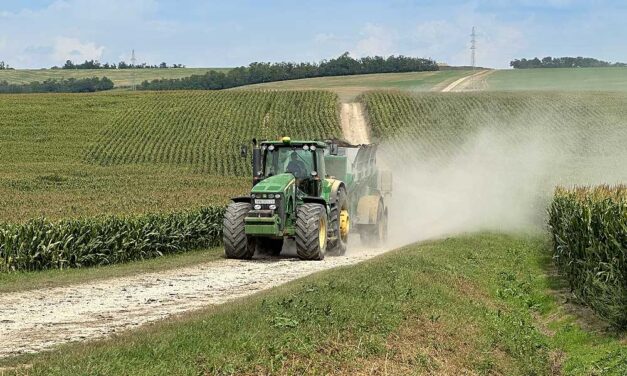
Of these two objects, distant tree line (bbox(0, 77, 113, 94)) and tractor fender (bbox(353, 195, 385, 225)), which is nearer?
tractor fender (bbox(353, 195, 385, 225))

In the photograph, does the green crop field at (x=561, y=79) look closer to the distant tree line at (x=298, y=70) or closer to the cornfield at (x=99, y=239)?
the distant tree line at (x=298, y=70)

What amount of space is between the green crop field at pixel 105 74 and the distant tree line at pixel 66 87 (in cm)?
634

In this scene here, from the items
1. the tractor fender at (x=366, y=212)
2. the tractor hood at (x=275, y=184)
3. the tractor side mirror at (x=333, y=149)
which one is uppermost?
the tractor side mirror at (x=333, y=149)

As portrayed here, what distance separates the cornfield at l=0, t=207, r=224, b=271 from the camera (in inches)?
850

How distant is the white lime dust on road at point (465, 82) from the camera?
94669 millimetres

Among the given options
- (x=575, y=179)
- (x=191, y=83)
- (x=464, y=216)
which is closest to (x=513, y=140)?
(x=575, y=179)

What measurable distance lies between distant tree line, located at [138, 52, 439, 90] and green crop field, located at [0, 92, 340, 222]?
131ft

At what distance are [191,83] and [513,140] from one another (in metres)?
79.3

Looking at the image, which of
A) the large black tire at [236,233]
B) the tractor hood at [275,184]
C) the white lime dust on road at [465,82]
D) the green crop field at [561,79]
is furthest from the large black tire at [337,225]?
the green crop field at [561,79]

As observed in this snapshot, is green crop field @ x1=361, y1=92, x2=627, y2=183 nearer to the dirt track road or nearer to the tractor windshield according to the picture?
the tractor windshield

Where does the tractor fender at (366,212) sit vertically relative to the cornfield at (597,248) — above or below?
below

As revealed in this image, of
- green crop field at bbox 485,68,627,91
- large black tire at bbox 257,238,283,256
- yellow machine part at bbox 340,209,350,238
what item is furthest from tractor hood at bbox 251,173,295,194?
green crop field at bbox 485,68,627,91

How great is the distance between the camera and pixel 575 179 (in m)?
42.5

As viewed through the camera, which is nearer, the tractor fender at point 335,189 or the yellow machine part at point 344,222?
the tractor fender at point 335,189
